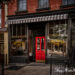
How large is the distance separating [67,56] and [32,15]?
15.5 ft

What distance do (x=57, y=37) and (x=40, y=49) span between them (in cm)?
215

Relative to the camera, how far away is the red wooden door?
40.7 feet

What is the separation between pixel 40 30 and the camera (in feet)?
41.3

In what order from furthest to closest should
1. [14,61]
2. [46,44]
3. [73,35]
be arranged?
[14,61] < [46,44] < [73,35]

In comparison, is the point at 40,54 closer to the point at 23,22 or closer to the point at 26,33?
the point at 26,33

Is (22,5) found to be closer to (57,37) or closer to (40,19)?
(40,19)

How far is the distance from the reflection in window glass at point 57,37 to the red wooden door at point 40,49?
2.93 feet

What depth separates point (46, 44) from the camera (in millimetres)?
11789

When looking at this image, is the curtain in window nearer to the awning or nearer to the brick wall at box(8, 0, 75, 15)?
the brick wall at box(8, 0, 75, 15)

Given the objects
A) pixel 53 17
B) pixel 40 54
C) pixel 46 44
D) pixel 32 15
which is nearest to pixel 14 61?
pixel 40 54

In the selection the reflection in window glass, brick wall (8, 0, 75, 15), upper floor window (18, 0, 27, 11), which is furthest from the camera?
Result: upper floor window (18, 0, 27, 11)

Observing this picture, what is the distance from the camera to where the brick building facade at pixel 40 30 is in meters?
10.9

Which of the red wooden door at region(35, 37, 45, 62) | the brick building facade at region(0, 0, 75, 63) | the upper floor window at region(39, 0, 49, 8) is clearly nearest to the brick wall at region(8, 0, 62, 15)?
the brick building facade at region(0, 0, 75, 63)

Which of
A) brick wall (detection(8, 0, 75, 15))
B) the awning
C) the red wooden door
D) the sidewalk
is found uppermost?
brick wall (detection(8, 0, 75, 15))
